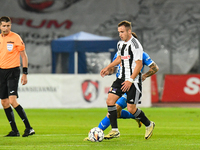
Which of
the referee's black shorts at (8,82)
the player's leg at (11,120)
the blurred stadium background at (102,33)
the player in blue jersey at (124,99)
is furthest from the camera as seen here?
the blurred stadium background at (102,33)

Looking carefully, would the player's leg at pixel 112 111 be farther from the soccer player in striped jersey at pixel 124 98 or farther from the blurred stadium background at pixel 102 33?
the blurred stadium background at pixel 102 33

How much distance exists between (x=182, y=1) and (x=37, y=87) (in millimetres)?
13014

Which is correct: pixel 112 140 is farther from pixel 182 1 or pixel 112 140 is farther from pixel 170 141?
pixel 182 1

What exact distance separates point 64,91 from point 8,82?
8.79 metres

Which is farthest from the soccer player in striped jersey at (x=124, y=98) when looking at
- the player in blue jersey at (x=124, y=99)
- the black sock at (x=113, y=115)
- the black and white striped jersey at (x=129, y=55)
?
the black and white striped jersey at (x=129, y=55)

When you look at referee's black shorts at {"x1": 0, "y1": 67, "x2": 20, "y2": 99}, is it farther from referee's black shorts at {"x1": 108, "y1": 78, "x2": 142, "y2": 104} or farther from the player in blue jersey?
referee's black shorts at {"x1": 108, "y1": 78, "x2": 142, "y2": 104}

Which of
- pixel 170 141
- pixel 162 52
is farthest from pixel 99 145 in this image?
pixel 162 52

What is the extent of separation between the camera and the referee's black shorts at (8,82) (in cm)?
764

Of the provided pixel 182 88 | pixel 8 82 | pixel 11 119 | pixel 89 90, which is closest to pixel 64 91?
pixel 89 90

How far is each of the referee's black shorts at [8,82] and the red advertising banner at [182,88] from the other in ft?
37.9

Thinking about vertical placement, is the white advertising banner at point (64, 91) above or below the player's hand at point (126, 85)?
below

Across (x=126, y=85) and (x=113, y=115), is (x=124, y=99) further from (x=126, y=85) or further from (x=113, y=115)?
(x=126, y=85)

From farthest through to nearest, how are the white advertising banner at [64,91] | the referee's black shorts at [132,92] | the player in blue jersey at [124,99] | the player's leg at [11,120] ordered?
the white advertising banner at [64,91] → the player's leg at [11,120] → the player in blue jersey at [124,99] → the referee's black shorts at [132,92]

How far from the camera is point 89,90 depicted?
16.5 metres
